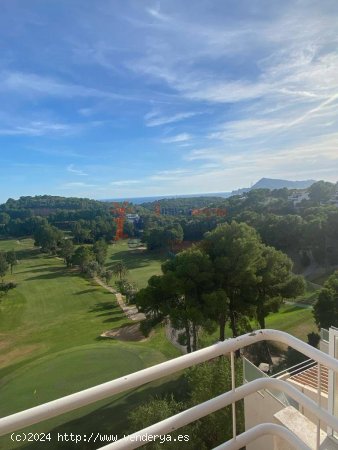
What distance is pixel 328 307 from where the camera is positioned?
1562cm

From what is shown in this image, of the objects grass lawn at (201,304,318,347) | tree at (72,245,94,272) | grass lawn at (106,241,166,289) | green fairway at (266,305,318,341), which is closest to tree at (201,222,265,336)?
grass lawn at (201,304,318,347)

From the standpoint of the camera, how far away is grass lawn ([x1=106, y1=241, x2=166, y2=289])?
4278cm

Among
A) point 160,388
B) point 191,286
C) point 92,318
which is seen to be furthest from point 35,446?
point 92,318

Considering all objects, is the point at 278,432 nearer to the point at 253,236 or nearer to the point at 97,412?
the point at 97,412

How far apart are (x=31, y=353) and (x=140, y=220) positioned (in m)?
70.6

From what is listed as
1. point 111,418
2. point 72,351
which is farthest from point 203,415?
point 72,351

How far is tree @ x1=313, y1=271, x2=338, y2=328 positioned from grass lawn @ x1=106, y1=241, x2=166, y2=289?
22.9 meters

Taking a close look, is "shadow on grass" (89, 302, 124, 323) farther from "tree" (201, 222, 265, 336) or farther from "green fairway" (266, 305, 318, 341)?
"tree" (201, 222, 265, 336)

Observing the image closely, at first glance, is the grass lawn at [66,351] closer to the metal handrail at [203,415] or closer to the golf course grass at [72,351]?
the golf course grass at [72,351]

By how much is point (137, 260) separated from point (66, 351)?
3558 cm

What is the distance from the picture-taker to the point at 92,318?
26484 millimetres

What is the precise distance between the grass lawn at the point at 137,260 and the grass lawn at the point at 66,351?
684cm

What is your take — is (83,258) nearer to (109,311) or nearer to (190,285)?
(109,311)

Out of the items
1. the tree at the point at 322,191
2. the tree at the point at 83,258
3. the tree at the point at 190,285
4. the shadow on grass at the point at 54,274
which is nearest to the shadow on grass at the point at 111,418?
the tree at the point at 190,285
